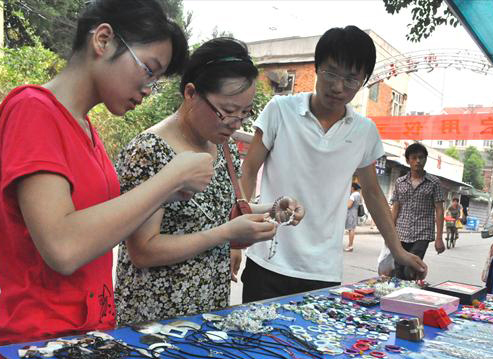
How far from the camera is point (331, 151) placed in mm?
2066

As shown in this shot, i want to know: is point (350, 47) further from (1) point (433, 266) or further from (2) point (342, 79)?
(1) point (433, 266)

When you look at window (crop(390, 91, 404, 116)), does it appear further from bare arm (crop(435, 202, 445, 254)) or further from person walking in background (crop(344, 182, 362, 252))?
bare arm (crop(435, 202, 445, 254))

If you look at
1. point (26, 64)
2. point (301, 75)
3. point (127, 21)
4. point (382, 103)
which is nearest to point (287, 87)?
point (301, 75)

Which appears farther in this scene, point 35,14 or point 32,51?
point 35,14

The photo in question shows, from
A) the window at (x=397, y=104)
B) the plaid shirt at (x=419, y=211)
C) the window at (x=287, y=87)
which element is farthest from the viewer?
the window at (x=397, y=104)

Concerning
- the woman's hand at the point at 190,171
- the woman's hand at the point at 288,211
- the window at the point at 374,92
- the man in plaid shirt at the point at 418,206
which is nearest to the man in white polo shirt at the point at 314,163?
the woman's hand at the point at 288,211

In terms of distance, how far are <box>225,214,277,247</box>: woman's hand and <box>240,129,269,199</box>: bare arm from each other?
698 mm

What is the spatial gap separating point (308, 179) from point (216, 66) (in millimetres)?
780

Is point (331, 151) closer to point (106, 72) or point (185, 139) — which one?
point (185, 139)

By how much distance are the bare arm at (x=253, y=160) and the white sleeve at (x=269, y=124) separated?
24mm

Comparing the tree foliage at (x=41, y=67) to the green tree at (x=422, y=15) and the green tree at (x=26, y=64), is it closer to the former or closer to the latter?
the green tree at (x=26, y=64)

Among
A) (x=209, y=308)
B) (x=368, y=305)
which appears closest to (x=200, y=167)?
(x=209, y=308)

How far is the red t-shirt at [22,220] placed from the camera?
Result: 35.6 inches

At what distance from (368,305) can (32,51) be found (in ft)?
25.9
